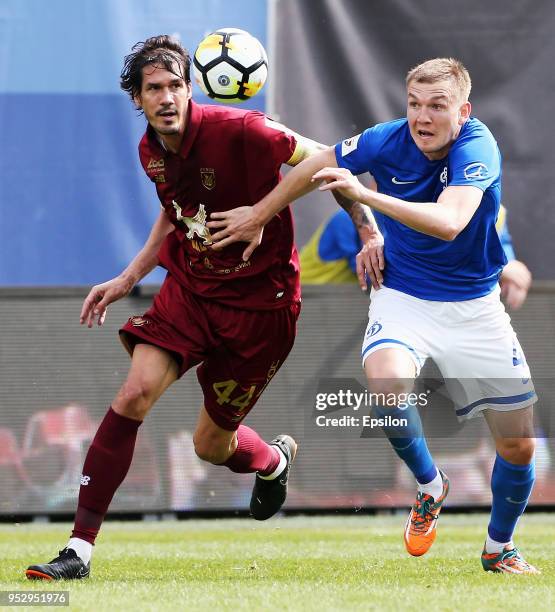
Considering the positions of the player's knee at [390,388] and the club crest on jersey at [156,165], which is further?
the club crest on jersey at [156,165]

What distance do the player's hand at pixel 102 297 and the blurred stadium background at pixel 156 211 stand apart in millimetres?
2750

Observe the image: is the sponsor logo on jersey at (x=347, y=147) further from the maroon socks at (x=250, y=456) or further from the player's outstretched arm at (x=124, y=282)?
the maroon socks at (x=250, y=456)

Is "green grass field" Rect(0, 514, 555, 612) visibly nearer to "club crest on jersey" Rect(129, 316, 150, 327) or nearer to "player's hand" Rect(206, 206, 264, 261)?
"club crest on jersey" Rect(129, 316, 150, 327)

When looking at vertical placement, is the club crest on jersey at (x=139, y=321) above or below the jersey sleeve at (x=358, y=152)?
below

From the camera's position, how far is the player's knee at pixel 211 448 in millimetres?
6105

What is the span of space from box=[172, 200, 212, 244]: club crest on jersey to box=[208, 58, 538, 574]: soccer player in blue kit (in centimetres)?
5

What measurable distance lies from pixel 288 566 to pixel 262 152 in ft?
6.34

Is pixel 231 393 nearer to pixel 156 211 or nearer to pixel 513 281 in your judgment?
pixel 513 281

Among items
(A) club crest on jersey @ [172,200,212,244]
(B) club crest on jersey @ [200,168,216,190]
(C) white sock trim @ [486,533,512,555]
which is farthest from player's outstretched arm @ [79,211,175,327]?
(C) white sock trim @ [486,533,512,555]

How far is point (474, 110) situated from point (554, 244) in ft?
3.84

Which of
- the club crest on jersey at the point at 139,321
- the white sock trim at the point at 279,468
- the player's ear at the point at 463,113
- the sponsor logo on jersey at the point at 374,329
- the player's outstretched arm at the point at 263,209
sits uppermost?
the player's ear at the point at 463,113

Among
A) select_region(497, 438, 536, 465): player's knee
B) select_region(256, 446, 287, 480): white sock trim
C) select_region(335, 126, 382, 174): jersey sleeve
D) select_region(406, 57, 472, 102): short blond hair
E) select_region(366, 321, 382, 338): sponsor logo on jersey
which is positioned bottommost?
select_region(256, 446, 287, 480): white sock trim

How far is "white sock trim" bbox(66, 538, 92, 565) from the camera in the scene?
203 inches

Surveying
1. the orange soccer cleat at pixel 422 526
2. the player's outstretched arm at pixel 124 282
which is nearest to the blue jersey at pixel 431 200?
the orange soccer cleat at pixel 422 526
